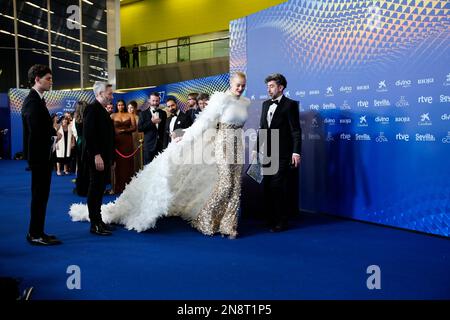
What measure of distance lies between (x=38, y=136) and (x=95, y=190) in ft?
3.11

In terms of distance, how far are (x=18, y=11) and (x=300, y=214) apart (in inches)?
713

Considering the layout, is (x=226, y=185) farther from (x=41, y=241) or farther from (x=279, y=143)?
(x=41, y=241)

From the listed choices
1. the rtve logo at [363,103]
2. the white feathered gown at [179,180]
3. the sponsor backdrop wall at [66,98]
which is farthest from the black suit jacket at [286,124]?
the sponsor backdrop wall at [66,98]

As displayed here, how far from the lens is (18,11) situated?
1939cm

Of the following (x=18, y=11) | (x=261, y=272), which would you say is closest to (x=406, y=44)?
(x=261, y=272)

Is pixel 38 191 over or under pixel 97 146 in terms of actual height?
Answer: under

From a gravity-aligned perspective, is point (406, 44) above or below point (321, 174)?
above

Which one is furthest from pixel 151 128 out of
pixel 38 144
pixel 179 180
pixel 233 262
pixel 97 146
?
pixel 233 262

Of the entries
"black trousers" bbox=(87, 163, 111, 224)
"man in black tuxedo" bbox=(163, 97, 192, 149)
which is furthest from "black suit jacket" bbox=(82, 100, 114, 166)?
"man in black tuxedo" bbox=(163, 97, 192, 149)

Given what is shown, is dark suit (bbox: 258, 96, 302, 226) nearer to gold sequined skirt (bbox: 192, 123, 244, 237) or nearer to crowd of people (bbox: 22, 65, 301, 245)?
crowd of people (bbox: 22, 65, 301, 245)

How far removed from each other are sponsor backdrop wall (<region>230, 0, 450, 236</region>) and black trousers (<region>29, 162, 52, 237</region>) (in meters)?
2.78

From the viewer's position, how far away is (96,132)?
471cm

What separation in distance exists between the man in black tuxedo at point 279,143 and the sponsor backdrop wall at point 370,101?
644mm
